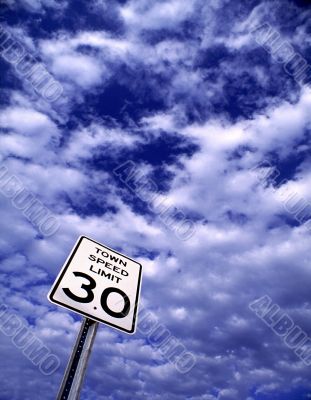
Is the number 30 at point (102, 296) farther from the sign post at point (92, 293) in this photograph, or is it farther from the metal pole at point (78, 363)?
the metal pole at point (78, 363)

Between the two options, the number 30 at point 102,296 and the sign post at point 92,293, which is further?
the number 30 at point 102,296

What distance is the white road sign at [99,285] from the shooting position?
2943mm

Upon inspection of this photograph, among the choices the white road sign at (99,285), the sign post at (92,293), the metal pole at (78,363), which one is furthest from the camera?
the white road sign at (99,285)

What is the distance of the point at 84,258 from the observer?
136 inches

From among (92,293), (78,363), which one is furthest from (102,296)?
(78,363)

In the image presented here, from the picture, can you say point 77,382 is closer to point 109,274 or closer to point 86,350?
point 86,350

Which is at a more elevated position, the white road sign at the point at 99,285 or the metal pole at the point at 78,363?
the white road sign at the point at 99,285

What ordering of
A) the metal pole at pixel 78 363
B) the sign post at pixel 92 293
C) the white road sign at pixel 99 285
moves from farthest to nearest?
the white road sign at pixel 99 285 < the sign post at pixel 92 293 < the metal pole at pixel 78 363

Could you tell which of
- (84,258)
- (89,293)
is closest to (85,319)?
(89,293)

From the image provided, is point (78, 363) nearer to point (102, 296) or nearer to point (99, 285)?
point (102, 296)

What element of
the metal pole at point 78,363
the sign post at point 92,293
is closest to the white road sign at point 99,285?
the sign post at point 92,293

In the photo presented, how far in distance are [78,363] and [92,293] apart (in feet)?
2.29

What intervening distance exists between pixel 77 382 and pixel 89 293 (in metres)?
0.85

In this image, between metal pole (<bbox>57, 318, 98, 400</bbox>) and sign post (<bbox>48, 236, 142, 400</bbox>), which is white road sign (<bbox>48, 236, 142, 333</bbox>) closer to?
sign post (<bbox>48, 236, 142, 400</bbox>)
